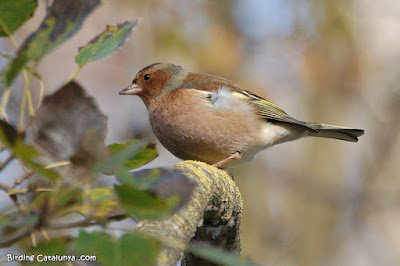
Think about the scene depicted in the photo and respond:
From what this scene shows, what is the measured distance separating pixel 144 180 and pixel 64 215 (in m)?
0.13

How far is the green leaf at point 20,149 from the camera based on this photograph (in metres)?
0.67

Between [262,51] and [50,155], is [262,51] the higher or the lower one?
the higher one

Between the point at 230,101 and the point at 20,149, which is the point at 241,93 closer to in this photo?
the point at 230,101

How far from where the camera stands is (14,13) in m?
0.87

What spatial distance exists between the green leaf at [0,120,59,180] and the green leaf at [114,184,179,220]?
0.38 feet

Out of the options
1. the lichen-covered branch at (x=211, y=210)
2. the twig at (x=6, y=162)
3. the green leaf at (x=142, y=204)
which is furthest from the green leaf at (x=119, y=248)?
the lichen-covered branch at (x=211, y=210)

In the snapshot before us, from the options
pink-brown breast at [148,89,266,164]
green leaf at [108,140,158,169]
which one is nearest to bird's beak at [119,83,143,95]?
pink-brown breast at [148,89,266,164]

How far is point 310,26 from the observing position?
30.9 feet

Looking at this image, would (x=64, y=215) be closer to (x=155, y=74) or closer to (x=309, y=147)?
(x=155, y=74)

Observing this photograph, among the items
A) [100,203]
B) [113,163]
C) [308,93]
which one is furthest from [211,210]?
[308,93]

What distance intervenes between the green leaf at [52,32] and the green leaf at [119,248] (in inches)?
11.2

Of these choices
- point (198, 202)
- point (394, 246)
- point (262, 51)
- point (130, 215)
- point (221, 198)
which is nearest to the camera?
point (130, 215)

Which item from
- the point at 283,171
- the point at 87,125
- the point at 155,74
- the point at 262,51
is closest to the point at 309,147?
the point at 283,171

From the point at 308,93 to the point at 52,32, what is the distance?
9123 millimetres
